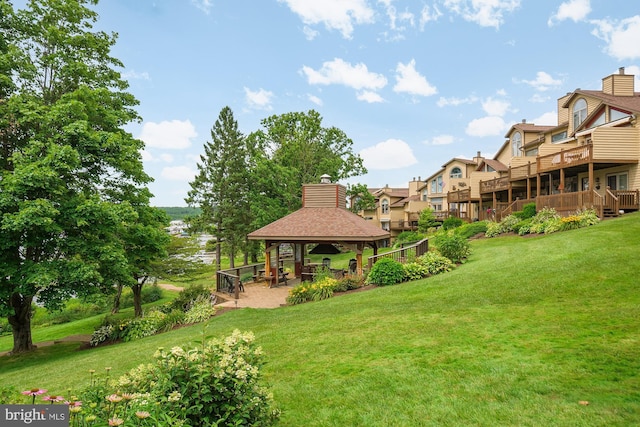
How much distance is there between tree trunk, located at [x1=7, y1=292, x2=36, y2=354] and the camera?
42.9 feet

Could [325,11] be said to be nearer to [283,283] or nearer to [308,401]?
[283,283]

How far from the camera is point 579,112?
24.7 meters

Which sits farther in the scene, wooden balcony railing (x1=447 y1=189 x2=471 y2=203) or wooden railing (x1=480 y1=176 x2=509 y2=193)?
wooden balcony railing (x1=447 y1=189 x2=471 y2=203)

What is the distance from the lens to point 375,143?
39.5m

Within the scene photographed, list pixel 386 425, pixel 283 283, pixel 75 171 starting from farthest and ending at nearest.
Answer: pixel 283 283 < pixel 75 171 < pixel 386 425

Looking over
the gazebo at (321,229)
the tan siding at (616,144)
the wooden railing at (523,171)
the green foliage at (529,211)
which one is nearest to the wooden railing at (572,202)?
the green foliage at (529,211)

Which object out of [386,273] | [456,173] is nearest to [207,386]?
[386,273]

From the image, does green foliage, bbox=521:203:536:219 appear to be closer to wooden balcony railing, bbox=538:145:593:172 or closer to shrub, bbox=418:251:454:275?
wooden balcony railing, bbox=538:145:593:172

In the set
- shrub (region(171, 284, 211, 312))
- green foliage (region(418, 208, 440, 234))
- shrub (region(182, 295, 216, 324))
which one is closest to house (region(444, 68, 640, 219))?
green foliage (region(418, 208, 440, 234))

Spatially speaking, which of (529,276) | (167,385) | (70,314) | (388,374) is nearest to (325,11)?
(529,276)

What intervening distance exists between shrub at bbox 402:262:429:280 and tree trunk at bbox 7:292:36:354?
1422 cm

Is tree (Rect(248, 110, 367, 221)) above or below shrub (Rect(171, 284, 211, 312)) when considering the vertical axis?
above

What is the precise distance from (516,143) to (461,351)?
35133 mm

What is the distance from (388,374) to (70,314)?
32.3m
